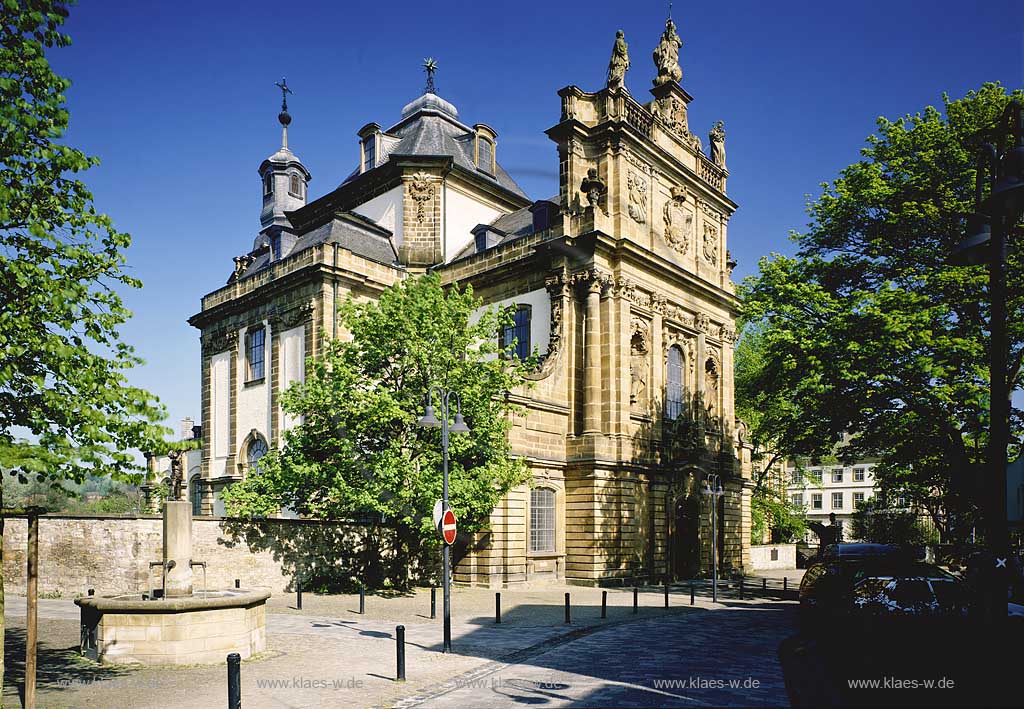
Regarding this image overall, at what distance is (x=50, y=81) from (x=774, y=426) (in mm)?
19881

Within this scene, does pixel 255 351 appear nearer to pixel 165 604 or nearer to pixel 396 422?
pixel 396 422

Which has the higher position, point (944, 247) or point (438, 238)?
point (438, 238)

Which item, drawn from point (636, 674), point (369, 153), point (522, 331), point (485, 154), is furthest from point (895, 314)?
point (369, 153)

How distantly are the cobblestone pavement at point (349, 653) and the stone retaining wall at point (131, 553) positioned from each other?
1188mm

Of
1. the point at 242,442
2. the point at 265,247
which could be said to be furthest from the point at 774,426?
the point at 265,247

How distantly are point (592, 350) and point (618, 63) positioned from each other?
11536 mm

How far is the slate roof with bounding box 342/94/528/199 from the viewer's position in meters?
39.2

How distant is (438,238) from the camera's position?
37156 mm

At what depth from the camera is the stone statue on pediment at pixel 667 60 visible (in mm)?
34719

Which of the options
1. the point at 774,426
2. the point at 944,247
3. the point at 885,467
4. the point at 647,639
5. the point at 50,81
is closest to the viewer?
the point at 50,81

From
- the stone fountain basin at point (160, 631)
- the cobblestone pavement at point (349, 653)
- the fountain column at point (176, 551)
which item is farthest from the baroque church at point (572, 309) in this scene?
the stone fountain basin at point (160, 631)

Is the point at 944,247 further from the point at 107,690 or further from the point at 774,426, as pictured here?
the point at 107,690

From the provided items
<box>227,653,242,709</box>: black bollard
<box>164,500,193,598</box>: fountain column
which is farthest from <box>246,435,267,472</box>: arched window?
<box>227,653,242,709</box>: black bollard

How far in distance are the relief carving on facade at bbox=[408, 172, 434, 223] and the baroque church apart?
0.07 m
